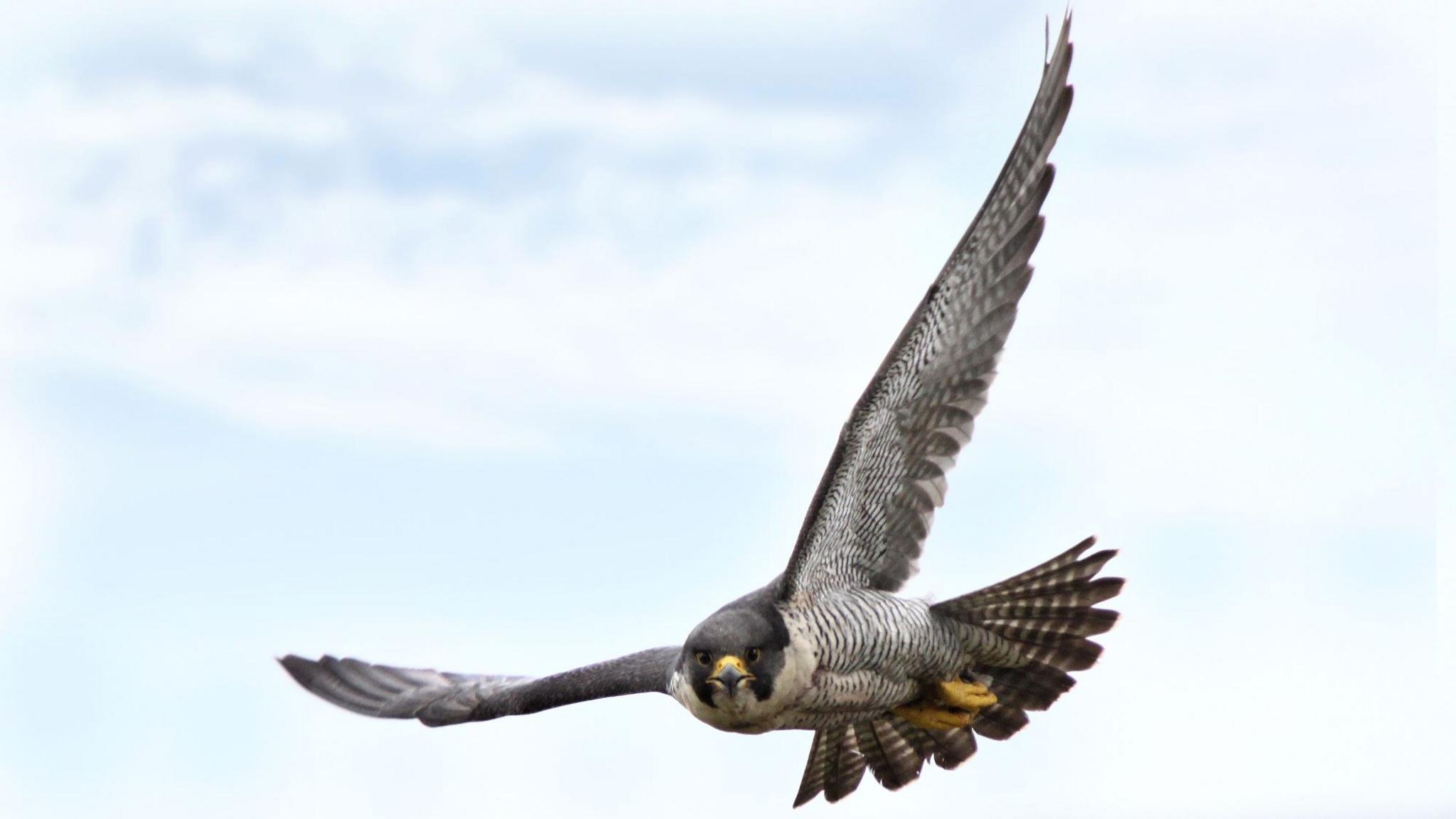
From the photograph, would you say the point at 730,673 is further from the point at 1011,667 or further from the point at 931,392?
the point at 1011,667

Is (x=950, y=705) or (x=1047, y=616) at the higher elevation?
(x=1047, y=616)

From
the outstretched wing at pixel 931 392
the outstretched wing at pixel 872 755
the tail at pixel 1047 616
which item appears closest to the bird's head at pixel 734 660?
the outstretched wing at pixel 931 392

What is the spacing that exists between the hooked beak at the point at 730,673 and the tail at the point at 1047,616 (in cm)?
195

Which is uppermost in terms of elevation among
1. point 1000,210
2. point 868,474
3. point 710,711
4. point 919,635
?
point 1000,210

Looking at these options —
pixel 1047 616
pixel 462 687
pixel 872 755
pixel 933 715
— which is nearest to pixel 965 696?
pixel 933 715

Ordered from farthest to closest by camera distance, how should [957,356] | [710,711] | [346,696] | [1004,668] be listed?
[346,696] → [1004,668] → [957,356] → [710,711]

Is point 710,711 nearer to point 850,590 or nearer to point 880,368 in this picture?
point 850,590

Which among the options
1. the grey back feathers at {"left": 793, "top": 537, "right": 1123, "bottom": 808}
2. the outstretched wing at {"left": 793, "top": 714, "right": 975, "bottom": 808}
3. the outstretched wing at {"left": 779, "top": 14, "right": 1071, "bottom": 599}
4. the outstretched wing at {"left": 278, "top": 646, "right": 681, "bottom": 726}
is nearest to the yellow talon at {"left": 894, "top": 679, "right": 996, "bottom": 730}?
the grey back feathers at {"left": 793, "top": 537, "right": 1123, "bottom": 808}

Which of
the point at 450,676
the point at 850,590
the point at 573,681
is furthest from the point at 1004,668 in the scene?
the point at 450,676

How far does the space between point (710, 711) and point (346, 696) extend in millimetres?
5106

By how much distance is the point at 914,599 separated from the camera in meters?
11.9

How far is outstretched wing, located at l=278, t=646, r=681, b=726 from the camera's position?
12.7m

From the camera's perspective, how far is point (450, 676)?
48.9 ft

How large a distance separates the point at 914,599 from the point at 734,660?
1832 mm
